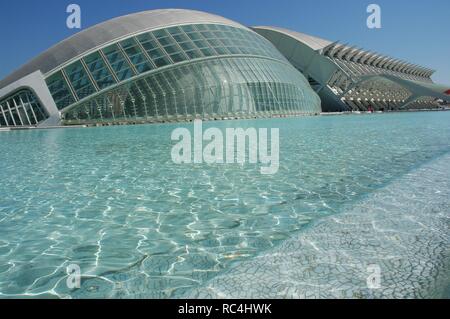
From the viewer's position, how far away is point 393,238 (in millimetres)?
4387

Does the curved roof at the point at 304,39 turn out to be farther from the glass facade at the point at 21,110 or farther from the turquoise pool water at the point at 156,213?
the turquoise pool water at the point at 156,213

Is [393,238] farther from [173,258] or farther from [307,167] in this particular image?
[307,167]

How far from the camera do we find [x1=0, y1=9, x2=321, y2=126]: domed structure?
28406 millimetres

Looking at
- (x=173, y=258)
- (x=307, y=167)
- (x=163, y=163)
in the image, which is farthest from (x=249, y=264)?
(x=163, y=163)

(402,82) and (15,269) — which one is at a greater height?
(402,82)

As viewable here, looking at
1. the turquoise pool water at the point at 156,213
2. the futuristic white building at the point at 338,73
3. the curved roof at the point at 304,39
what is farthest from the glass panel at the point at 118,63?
the curved roof at the point at 304,39

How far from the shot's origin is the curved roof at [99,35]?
3024 centimetres

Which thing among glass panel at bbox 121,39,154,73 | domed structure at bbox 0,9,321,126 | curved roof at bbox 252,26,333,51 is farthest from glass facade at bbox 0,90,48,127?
curved roof at bbox 252,26,333,51

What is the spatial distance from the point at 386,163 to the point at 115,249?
7.39 m

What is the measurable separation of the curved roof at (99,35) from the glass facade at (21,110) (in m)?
2.28

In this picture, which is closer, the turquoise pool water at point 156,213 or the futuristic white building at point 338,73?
the turquoise pool water at point 156,213

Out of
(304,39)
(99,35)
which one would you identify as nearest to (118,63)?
(99,35)

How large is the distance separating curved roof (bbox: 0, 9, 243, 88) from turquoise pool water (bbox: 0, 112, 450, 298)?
2149 cm
